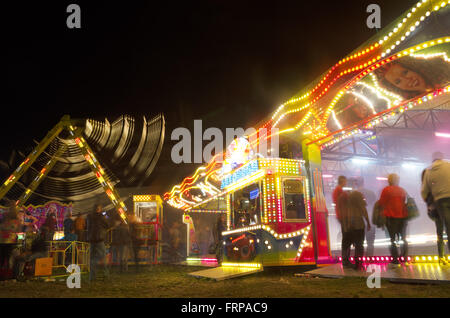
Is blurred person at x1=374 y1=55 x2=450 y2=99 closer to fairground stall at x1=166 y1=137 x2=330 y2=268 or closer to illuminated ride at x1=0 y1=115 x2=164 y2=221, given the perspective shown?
fairground stall at x1=166 y1=137 x2=330 y2=268

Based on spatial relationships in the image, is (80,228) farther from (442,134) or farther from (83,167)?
(442,134)

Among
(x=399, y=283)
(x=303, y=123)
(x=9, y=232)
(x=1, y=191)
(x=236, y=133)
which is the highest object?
(x=236, y=133)

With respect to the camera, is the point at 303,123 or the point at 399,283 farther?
the point at 303,123

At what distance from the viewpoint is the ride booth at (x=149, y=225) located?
15466mm

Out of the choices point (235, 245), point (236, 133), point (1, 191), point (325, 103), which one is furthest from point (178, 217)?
point (325, 103)

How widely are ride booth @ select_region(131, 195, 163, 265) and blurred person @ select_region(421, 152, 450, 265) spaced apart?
40.4 feet

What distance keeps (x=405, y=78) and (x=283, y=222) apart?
4401 millimetres

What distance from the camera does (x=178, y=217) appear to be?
21.0 metres

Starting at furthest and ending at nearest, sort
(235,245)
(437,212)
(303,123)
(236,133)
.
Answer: (236,133) → (235,245) → (303,123) → (437,212)

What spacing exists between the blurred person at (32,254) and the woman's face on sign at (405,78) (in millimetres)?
9518

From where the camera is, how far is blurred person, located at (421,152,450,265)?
532 cm
